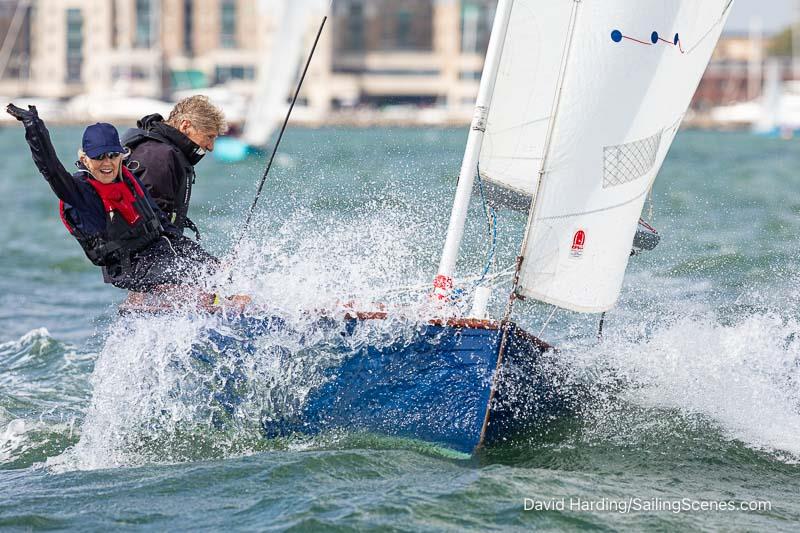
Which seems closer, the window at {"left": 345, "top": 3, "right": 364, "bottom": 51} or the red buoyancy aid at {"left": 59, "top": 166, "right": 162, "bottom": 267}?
the red buoyancy aid at {"left": 59, "top": 166, "right": 162, "bottom": 267}

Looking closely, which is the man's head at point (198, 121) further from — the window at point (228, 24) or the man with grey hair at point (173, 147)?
the window at point (228, 24)

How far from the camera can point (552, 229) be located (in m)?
5.44

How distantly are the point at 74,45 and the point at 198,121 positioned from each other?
8601 centimetres

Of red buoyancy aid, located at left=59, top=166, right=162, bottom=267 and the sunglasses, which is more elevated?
the sunglasses

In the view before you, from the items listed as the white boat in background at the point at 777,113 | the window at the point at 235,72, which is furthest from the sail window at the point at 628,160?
the window at the point at 235,72

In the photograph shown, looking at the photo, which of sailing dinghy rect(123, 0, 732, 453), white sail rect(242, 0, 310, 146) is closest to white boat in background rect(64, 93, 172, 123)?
white sail rect(242, 0, 310, 146)

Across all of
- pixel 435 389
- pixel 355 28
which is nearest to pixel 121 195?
pixel 435 389

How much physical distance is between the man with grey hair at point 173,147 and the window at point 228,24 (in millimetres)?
82152

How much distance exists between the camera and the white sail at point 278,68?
889 inches

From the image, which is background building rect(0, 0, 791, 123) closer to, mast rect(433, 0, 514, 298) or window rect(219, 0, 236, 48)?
window rect(219, 0, 236, 48)

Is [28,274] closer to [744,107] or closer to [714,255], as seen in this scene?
[714,255]

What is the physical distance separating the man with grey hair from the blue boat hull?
3.79ft

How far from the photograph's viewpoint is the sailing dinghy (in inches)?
209

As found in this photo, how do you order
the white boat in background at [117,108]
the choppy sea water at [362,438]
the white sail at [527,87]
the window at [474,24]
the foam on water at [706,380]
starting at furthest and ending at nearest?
the window at [474,24] → the white boat in background at [117,108] → the foam on water at [706,380] → the white sail at [527,87] → the choppy sea water at [362,438]
